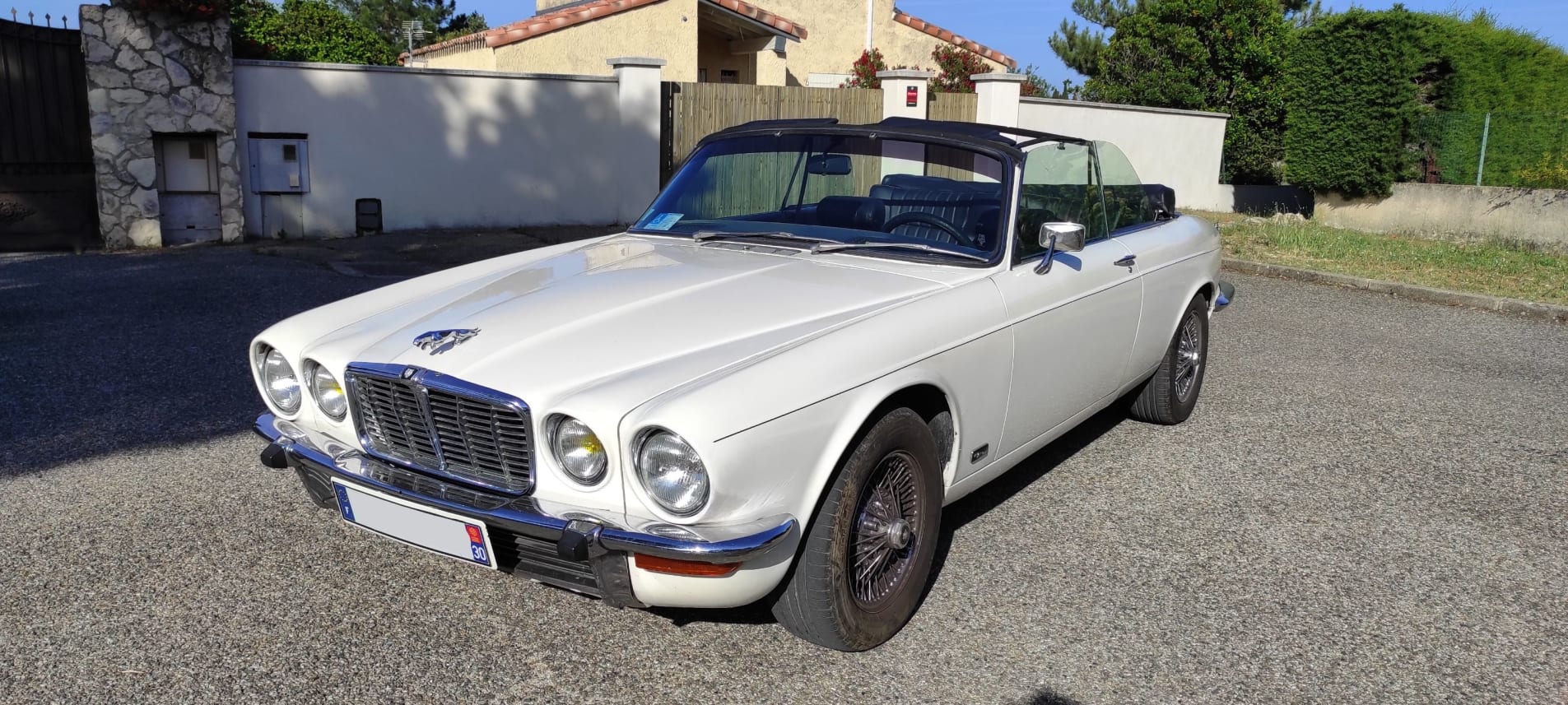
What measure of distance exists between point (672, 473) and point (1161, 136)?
16.6 metres

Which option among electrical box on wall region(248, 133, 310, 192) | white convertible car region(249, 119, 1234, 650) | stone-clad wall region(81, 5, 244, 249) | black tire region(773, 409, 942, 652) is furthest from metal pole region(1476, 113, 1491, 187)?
stone-clad wall region(81, 5, 244, 249)

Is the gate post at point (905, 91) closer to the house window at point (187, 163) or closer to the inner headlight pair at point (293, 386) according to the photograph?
the house window at point (187, 163)

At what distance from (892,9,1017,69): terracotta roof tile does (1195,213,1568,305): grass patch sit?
39.3 ft

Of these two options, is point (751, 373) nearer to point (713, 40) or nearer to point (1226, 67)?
point (1226, 67)

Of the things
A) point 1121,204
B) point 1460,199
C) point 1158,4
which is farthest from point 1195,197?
point 1121,204

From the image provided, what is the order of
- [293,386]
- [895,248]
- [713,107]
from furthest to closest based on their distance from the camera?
1. [713,107]
2. [895,248]
3. [293,386]

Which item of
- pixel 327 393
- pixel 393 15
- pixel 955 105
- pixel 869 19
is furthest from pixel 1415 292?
pixel 393 15

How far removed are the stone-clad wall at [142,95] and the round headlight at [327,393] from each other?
8.63 meters

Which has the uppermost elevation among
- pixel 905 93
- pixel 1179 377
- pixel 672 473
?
pixel 905 93

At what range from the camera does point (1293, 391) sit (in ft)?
21.4

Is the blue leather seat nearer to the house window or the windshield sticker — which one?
the windshield sticker

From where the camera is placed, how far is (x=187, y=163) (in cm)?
1095

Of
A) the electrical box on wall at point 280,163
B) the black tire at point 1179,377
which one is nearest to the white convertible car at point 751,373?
the black tire at point 1179,377

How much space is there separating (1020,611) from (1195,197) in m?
16.2
